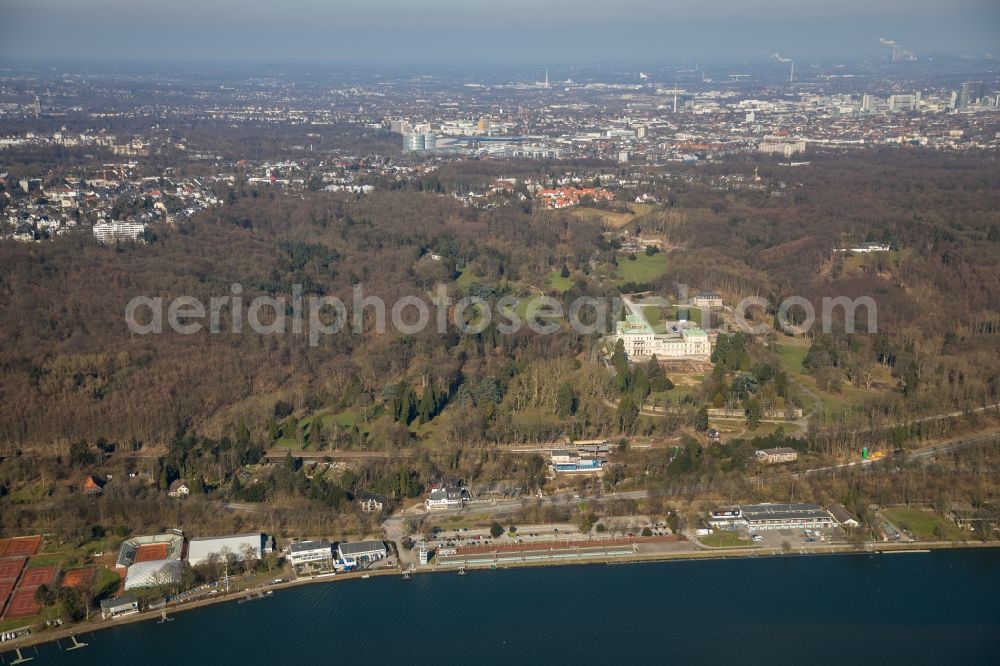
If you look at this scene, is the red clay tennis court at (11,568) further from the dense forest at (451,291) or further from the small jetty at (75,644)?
the dense forest at (451,291)

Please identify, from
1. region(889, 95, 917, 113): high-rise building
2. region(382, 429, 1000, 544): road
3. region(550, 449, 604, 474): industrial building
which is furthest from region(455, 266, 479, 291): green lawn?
region(889, 95, 917, 113): high-rise building

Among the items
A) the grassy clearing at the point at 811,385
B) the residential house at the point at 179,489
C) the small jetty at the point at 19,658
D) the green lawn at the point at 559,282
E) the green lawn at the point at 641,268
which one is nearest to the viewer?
the small jetty at the point at 19,658

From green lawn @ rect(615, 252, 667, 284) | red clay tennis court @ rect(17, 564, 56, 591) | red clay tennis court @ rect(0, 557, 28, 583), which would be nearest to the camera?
red clay tennis court @ rect(17, 564, 56, 591)

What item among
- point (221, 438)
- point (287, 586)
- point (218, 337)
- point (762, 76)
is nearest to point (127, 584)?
point (287, 586)

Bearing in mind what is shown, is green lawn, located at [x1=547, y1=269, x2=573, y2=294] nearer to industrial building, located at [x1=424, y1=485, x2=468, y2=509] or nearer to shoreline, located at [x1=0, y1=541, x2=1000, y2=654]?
industrial building, located at [x1=424, y1=485, x2=468, y2=509]

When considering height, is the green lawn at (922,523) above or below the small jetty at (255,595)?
above

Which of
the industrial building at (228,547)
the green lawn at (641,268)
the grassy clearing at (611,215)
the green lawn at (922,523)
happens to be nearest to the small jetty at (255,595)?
the industrial building at (228,547)

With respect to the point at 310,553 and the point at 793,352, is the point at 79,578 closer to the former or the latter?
the point at 310,553
